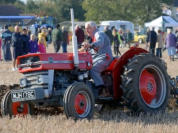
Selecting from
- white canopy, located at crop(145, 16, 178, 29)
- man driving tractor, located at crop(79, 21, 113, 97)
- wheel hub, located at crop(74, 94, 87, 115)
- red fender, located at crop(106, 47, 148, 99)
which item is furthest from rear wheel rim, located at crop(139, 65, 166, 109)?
white canopy, located at crop(145, 16, 178, 29)

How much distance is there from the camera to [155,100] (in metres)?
8.30

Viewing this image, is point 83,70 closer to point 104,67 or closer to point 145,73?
point 104,67

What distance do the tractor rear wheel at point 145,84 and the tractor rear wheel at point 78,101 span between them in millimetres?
646

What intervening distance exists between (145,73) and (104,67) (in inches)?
30.0

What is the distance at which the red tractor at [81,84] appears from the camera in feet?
24.0

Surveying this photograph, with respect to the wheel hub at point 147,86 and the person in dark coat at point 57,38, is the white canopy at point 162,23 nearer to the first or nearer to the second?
the person in dark coat at point 57,38

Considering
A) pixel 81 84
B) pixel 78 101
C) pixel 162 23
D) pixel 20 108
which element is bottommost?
pixel 20 108

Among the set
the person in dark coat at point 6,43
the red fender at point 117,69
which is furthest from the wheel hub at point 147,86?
the person in dark coat at point 6,43

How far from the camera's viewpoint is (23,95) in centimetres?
734

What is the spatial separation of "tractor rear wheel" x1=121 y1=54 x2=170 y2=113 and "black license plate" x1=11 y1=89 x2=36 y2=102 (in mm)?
1451

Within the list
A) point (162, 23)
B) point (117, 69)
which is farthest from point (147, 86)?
point (162, 23)

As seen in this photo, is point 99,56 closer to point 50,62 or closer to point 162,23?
point 50,62

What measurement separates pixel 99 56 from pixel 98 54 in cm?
7

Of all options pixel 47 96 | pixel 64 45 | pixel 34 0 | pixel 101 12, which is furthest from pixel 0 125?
pixel 34 0
